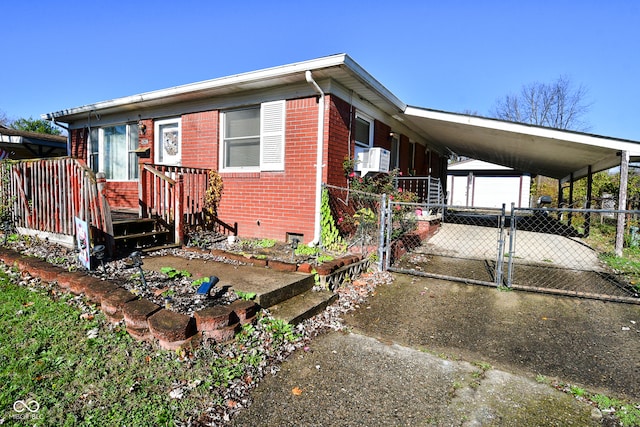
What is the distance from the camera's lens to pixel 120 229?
5.36 metres

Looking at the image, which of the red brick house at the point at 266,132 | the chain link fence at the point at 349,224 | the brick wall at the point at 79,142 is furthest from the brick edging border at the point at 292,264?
the brick wall at the point at 79,142

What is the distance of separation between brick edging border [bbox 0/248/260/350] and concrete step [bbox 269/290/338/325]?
30 centimetres

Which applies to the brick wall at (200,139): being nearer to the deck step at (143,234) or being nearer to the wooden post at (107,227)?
the deck step at (143,234)

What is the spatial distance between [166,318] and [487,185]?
24890mm

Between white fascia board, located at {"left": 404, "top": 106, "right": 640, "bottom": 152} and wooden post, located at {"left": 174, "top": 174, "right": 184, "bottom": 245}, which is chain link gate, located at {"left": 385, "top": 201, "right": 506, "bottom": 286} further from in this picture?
wooden post, located at {"left": 174, "top": 174, "right": 184, "bottom": 245}

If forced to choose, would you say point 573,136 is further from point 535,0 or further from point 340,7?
point 340,7

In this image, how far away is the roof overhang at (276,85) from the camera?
5.54 m

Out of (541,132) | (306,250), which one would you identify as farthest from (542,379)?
(541,132)

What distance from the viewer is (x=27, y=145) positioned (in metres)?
11.4

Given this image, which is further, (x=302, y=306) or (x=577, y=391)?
(x=302, y=306)

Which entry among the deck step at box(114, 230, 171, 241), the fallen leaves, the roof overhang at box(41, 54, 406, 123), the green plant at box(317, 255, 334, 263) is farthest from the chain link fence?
the fallen leaves

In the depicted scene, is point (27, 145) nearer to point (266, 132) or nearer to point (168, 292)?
point (266, 132)

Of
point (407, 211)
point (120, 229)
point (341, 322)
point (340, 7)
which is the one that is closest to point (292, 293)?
point (341, 322)

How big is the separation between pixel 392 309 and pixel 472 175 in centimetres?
2254
